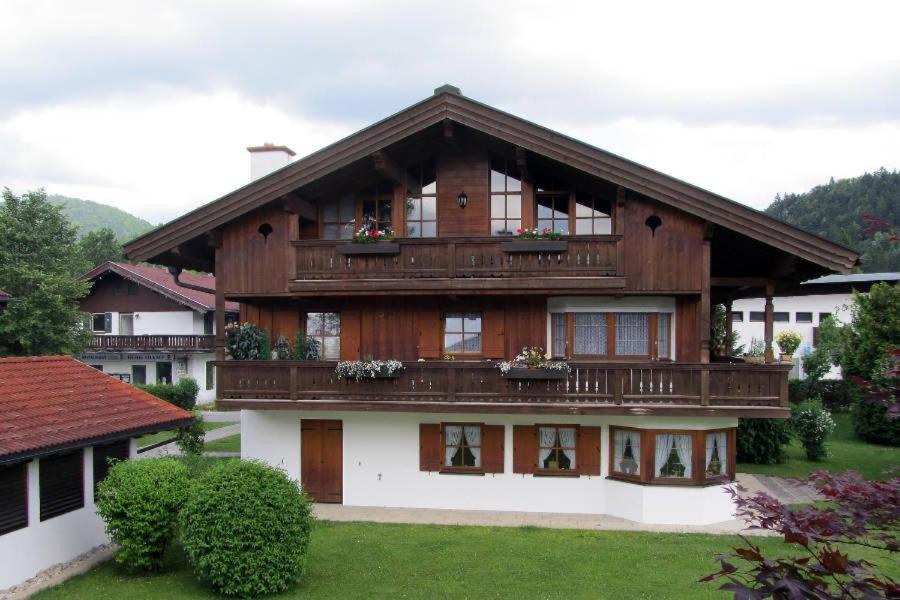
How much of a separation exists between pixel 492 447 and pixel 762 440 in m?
9.44

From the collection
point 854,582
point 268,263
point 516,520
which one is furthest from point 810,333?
point 854,582

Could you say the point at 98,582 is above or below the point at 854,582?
below

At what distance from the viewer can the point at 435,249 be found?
16.4m

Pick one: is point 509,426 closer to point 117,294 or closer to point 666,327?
point 666,327

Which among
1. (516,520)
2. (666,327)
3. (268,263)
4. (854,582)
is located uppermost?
(268,263)

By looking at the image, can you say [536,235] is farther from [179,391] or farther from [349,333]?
[179,391]

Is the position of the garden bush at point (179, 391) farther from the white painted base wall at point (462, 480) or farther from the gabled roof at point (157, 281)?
the white painted base wall at point (462, 480)

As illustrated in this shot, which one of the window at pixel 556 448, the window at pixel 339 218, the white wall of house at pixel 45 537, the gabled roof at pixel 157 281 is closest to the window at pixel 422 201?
the window at pixel 339 218

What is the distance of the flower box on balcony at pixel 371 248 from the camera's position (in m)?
16.5

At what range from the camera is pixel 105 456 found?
547 inches

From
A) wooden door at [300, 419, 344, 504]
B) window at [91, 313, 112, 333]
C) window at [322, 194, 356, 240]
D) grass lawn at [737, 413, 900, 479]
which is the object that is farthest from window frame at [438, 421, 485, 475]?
window at [91, 313, 112, 333]

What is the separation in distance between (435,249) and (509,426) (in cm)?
431

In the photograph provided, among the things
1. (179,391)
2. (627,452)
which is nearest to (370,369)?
(627,452)

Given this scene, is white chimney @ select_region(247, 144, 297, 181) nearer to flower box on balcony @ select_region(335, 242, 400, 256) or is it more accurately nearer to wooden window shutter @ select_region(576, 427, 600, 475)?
flower box on balcony @ select_region(335, 242, 400, 256)
